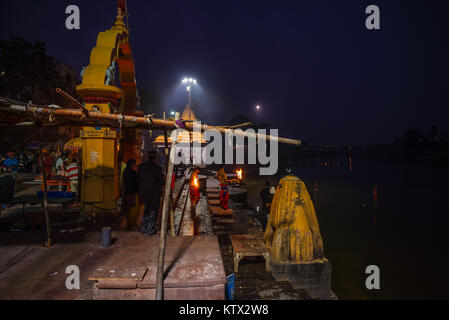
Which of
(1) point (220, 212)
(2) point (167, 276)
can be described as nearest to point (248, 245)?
(2) point (167, 276)

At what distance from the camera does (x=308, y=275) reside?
18.3 feet

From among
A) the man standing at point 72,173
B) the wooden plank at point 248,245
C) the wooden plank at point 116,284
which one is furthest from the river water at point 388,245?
the man standing at point 72,173

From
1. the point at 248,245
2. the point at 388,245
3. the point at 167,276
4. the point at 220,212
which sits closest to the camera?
the point at 167,276

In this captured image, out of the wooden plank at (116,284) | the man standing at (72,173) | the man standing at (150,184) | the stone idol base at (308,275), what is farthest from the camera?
the man standing at (72,173)

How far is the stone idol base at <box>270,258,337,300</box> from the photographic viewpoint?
18.1ft

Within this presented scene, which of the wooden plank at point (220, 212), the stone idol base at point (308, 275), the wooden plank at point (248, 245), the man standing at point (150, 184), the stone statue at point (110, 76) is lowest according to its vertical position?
the stone idol base at point (308, 275)

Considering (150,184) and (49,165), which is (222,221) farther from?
(49,165)

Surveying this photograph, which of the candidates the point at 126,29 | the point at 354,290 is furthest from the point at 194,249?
the point at 354,290

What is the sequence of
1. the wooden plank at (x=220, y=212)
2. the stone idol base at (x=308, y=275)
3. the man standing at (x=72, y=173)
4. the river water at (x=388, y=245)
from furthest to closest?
the river water at (x=388, y=245) → the wooden plank at (x=220, y=212) → the man standing at (x=72, y=173) → the stone idol base at (x=308, y=275)

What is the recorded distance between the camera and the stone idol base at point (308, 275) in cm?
553

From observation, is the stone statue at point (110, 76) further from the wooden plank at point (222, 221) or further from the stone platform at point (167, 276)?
the wooden plank at point (222, 221)

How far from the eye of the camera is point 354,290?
40.0ft

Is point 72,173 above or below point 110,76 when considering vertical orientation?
below

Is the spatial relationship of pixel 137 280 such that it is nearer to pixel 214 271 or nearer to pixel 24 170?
pixel 214 271
